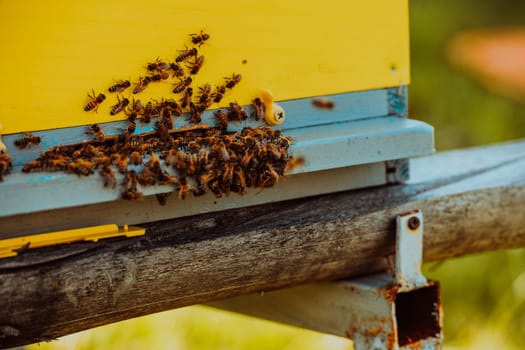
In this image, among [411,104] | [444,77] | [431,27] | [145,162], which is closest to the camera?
[145,162]

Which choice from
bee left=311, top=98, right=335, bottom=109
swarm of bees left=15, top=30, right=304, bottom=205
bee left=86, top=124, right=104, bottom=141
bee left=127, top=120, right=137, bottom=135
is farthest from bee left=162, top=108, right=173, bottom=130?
bee left=311, top=98, right=335, bottom=109

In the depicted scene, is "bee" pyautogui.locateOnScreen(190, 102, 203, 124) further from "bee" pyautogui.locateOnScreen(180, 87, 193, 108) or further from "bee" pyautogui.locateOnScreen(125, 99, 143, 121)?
"bee" pyautogui.locateOnScreen(125, 99, 143, 121)

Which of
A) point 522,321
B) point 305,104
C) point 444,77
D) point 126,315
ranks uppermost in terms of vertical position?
point 444,77

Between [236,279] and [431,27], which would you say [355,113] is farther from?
[431,27]

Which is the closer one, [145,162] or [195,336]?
[145,162]

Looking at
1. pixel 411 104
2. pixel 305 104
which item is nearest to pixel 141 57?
pixel 305 104
